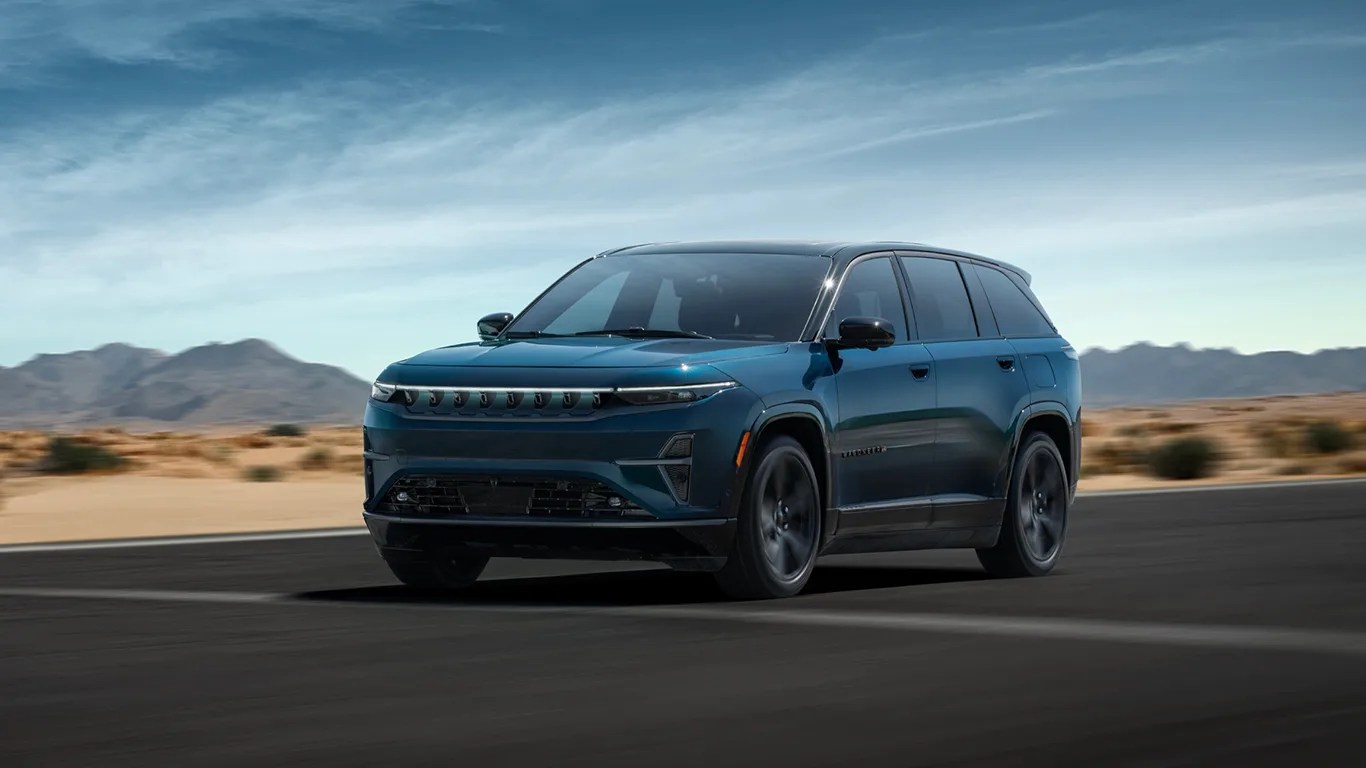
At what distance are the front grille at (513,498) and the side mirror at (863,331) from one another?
65.3 inches

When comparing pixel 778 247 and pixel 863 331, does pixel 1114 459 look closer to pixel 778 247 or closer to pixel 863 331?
pixel 778 247

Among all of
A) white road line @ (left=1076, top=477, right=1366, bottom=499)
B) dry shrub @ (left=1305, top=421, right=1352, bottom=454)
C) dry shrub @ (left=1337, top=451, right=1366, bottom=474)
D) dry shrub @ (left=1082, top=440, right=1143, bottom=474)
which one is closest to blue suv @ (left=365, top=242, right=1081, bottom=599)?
white road line @ (left=1076, top=477, right=1366, bottom=499)

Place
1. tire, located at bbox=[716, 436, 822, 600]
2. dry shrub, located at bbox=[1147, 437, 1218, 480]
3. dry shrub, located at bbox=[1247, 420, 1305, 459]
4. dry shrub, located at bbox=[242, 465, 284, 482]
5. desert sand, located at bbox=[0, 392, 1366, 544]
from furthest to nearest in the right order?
1. dry shrub, located at bbox=[1247, 420, 1305, 459]
2. dry shrub, located at bbox=[242, 465, 284, 482]
3. dry shrub, located at bbox=[1147, 437, 1218, 480]
4. desert sand, located at bbox=[0, 392, 1366, 544]
5. tire, located at bbox=[716, 436, 822, 600]

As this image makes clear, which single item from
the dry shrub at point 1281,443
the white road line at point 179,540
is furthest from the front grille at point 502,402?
the dry shrub at point 1281,443

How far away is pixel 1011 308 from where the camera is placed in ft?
47.8

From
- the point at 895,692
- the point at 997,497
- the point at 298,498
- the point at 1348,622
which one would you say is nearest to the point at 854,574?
the point at 997,497

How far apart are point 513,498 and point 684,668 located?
260cm

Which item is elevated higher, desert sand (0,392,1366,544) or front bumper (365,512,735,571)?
front bumper (365,512,735,571)

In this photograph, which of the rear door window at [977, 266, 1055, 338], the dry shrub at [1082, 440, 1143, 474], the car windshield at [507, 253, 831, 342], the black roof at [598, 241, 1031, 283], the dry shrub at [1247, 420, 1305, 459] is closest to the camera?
the car windshield at [507, 253, 831, 342]

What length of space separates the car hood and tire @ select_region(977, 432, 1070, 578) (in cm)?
270

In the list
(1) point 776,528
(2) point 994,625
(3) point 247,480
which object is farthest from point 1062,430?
(3) point 247,480

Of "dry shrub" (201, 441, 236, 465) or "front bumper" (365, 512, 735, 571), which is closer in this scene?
"front bumper" (365, 512, 735, 571)

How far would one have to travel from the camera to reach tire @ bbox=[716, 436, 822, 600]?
1149cm

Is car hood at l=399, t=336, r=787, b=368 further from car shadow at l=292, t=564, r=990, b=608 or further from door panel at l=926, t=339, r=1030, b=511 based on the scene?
door panel at l=926, t=339, r=1030, b=511
